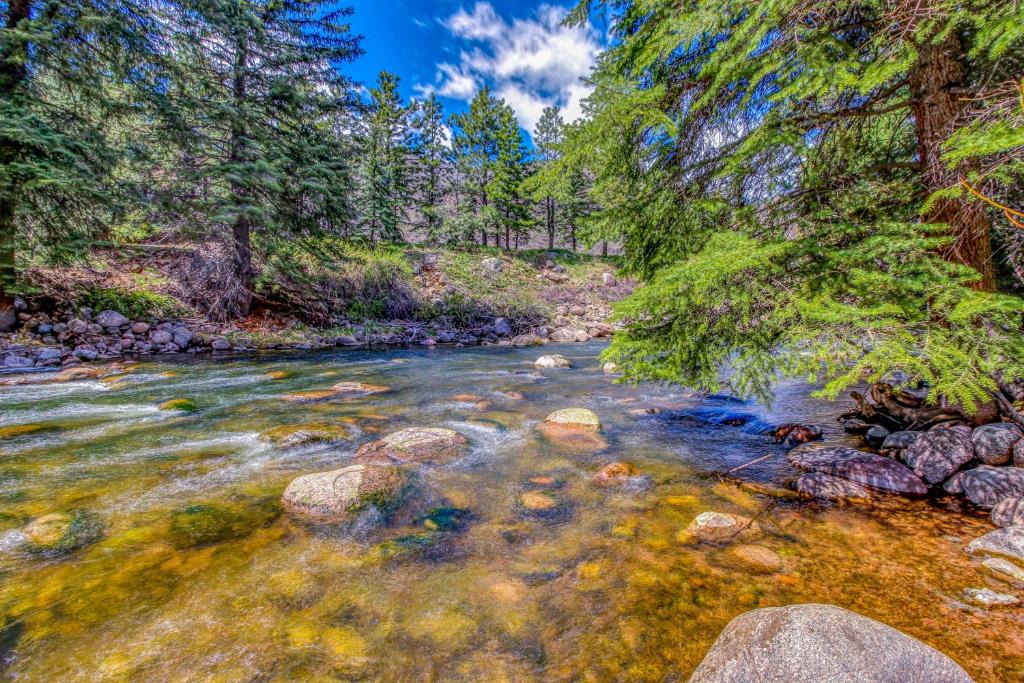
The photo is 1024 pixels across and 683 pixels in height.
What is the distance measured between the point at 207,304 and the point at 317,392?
7.93 m

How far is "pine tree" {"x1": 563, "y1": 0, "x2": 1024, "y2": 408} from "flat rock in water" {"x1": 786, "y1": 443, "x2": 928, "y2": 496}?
842 mm

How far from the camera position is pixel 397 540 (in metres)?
2.67

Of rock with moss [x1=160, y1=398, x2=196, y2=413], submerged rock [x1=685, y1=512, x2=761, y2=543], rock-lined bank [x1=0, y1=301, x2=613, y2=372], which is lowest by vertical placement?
submerged rock [x1=685, y1=512, x2=761, y2=543]

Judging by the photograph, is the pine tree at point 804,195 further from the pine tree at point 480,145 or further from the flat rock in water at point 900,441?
the pine tree at point 480,145

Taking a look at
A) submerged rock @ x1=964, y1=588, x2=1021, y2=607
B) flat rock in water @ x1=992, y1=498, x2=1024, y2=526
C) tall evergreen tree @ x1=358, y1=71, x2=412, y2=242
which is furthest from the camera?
tall evergreen tree @ x1=358, y1=71, x2=412, y2=242

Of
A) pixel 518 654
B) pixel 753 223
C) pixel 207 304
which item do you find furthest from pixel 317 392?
pixel 207 304

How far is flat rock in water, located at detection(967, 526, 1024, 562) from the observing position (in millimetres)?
2271

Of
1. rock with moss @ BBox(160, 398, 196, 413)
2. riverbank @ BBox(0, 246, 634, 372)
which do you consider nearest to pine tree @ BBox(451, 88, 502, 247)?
riverbank @ BBox(0, 246, 634, 372)

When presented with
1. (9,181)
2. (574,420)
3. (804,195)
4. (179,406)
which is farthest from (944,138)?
(9,181)

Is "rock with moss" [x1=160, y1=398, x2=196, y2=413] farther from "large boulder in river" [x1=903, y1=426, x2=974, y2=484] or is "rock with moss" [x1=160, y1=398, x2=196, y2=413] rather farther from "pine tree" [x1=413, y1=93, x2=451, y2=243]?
"pine tree" [x1=413, y1=93, x2=451, y2=243]

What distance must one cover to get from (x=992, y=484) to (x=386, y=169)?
28.0 meters

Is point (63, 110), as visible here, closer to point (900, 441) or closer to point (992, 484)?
point (900, 441)

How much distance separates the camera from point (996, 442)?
10.6ft

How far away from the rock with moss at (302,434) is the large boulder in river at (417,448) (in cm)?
48
